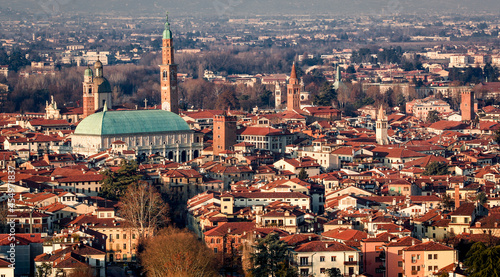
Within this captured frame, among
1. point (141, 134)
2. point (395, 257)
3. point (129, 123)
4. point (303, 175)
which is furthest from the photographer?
point (129, 123)

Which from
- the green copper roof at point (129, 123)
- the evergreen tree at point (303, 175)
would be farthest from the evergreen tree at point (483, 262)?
the green copper roof at point (129, 123)

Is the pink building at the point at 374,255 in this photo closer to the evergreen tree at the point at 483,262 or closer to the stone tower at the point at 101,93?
the evergreen tree at the point at 483,262

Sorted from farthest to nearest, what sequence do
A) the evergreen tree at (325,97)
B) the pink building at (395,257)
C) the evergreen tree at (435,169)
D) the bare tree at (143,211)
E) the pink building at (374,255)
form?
the evergreen tree at (325,97)
the evergreen tree at (435,169)
the bare tree at (143,211)
the pink building at (374,255)
the pink building at (395,257)

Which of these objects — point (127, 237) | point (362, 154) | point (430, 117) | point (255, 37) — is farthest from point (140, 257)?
point (255, 37)

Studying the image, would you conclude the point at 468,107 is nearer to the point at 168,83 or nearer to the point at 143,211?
the point at 168,83

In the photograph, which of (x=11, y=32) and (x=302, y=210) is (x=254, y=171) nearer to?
(x=302, y=210)

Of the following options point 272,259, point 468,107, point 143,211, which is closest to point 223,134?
point 143,211

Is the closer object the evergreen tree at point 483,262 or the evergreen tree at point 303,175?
the evergreen tree at point 483,262
